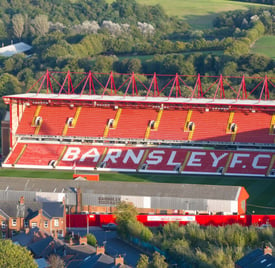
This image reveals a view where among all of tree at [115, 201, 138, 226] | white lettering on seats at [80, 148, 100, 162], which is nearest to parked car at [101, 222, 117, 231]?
tree at [115, 201, 138, 226]

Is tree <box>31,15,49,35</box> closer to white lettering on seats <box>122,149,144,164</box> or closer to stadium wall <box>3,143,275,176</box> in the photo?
stadium wall <box>3,143,275,176</box>

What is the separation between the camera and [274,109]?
3334 inches

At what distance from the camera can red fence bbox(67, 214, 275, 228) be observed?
218ft

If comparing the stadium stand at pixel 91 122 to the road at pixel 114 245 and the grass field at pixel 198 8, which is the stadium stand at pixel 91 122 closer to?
the road at pixel 114 245

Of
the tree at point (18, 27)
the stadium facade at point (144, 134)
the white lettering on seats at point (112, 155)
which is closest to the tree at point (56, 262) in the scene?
the stadium facade at point (144, 134)

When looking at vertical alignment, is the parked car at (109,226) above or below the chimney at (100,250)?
below

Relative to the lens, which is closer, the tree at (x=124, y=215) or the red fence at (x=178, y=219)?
the tree at (x=124, y=215)

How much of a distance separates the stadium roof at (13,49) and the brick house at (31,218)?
92612 millimetres

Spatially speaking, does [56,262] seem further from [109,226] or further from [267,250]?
[109,226]

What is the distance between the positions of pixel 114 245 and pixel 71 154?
24.8 m

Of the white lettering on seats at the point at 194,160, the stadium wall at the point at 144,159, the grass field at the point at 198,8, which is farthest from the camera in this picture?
the grass field at the point at 198,8

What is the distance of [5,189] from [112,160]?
15.9 m

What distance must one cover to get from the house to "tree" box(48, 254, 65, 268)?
762 cm

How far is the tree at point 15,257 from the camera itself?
51281 mm
